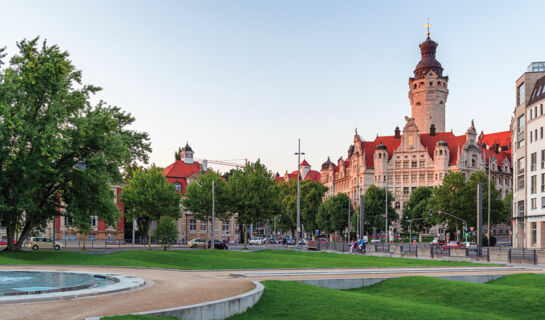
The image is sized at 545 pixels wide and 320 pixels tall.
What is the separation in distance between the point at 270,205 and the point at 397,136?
91406 mm

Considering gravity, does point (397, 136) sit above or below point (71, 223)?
above

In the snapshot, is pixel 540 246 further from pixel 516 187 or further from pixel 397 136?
pixel 397 136

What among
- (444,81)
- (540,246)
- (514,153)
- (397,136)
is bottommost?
(540,246)

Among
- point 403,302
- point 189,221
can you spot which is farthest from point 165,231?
point 403,302

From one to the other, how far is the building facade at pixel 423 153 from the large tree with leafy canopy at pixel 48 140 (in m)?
107

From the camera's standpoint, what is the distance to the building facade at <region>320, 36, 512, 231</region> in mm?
139000

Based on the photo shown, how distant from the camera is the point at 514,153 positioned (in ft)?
264

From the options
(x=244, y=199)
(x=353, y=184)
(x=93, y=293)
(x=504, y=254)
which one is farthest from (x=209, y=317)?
(x=353, y=184)

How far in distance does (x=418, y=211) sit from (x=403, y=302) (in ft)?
325

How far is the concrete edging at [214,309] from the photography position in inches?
489

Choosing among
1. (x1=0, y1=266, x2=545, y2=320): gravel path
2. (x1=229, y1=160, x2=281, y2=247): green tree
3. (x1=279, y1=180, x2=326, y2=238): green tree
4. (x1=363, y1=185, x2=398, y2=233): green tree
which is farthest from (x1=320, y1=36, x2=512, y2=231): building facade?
(x1=0, y1=266, x2=545, y2=320): gravel path

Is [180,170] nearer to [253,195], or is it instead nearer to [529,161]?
[253,195]

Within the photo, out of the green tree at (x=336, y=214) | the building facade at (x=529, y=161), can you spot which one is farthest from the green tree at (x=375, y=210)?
the building facade at (x=529, y=161)

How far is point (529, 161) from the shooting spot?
7256cm
